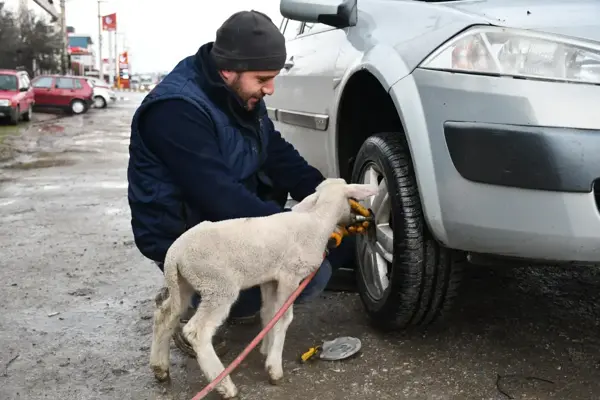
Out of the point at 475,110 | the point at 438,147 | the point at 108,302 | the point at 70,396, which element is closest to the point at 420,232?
the point at 438,147

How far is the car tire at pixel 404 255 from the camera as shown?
2523 mm

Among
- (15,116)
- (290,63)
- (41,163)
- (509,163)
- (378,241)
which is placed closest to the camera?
(509,163)

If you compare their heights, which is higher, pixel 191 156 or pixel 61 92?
pixel 191 156

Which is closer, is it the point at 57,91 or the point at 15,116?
the point at 15,116

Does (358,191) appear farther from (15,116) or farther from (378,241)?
(15,116)

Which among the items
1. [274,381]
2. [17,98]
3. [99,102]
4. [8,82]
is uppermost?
[274,381]

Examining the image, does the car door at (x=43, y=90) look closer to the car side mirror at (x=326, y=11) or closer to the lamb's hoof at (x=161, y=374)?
the car side mirror at (x=326, y=11)

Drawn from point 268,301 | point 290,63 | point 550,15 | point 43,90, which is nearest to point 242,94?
point 268,301

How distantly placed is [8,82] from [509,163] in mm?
18936

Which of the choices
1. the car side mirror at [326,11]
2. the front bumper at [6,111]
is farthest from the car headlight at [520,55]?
the front bumper at [6,111]

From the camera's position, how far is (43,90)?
24406 millimetres

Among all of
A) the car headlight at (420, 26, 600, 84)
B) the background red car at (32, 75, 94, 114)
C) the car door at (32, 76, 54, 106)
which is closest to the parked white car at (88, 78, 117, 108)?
the background red car at (32, 75, 94, 114)

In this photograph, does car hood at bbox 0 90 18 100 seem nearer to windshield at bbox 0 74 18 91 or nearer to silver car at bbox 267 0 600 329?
windshield at bbox 0 74 18 91

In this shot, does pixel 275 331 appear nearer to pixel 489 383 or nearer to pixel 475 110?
pixel 489 383
